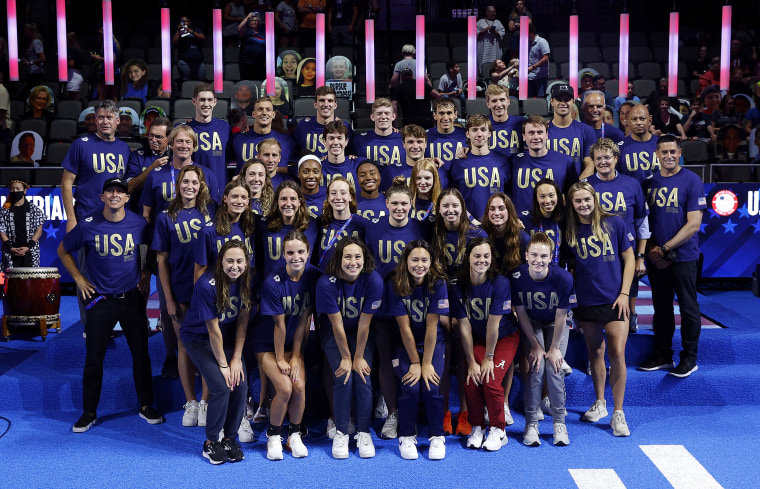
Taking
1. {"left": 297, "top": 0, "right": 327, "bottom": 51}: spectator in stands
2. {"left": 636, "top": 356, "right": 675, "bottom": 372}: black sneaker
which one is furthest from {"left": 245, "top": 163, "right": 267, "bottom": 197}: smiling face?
{"left": 297, "top": 0, "right": 327, "bottom": 51}: spectator in stands

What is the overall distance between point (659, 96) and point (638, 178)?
4.98 metres

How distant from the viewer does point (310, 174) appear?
5195 millimetres

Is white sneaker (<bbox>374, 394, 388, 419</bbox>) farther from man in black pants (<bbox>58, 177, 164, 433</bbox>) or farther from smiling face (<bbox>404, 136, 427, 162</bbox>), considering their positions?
smiling face (<bbox>404, 136, 427, 162</bbox>)

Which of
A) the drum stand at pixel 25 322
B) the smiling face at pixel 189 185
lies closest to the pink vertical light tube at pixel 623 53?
the smiling face at pixel 189 185

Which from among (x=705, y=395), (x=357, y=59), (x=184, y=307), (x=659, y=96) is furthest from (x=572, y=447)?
(x=357, y=59)

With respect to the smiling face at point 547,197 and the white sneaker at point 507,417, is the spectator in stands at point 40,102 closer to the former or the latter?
the smiling face at point 547,197

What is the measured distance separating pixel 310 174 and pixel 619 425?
248 centimetres

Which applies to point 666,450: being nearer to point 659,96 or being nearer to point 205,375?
point 205,375

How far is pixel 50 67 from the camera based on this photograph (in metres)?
11.7

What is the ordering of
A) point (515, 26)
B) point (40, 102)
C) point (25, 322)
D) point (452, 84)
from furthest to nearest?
point (515, 26), point (40, 102), point (452, 84), point (25, 322)

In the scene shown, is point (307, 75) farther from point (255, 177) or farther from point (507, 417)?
point (507, 417)

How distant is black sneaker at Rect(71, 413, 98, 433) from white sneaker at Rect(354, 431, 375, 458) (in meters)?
1.74

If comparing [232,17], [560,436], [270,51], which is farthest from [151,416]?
[232,17]

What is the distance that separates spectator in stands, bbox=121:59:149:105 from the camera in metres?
9.74
